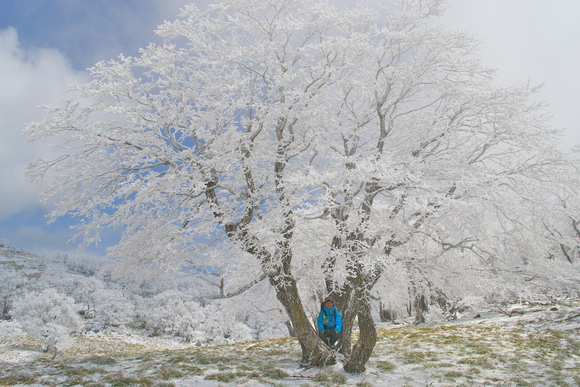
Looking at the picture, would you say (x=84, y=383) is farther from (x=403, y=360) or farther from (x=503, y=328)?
(x=503, y=328)

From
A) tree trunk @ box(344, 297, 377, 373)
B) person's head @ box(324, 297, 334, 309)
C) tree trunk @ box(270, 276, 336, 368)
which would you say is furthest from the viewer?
person's head @ box(324, 297, 334, 309)

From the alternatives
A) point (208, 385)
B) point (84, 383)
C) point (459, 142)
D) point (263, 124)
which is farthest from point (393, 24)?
point (84, 383)

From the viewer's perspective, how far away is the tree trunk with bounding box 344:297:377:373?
26.2 feet

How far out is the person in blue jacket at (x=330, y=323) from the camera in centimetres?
901

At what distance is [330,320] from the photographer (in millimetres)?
9102

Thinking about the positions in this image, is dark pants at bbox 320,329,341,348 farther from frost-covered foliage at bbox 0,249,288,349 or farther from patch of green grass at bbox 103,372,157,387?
frost-covered foliage at bbox 0,249,288,349

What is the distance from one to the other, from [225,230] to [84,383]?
4318 mm

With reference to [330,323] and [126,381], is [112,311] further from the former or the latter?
[330,323]

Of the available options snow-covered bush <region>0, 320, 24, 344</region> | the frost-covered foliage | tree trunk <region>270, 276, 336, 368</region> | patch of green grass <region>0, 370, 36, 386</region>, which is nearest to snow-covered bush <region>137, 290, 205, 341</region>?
the frost-covered foliage

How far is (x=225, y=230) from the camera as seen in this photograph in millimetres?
8766

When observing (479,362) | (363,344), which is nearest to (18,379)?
(363,344)

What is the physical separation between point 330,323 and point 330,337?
1.27 feet

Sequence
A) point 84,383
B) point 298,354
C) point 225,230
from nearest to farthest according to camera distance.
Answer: point 84,383 < point 225,230 < point 298,354

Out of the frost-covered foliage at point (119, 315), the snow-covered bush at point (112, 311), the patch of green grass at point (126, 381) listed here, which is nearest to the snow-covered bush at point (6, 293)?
the frost-covered foliage at point (119, 315)
